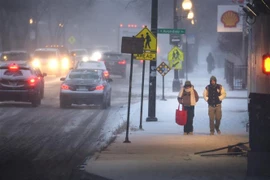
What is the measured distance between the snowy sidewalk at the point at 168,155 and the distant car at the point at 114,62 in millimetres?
25807

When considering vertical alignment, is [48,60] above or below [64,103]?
above

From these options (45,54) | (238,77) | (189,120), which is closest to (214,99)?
(189,120)

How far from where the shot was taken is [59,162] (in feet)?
45.3

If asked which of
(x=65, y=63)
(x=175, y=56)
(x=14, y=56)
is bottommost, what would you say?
(x=175, y=56)

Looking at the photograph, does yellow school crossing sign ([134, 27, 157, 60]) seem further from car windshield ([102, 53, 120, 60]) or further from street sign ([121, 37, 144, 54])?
car windshield ([102, 53, 120, 60])

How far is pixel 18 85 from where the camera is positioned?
2675 cm

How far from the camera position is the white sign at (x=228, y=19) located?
34844mm

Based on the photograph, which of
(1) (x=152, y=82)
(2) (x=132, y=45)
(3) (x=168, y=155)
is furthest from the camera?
(1) (x=152, y=82)

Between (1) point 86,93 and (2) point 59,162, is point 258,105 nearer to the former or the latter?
(2) point 59,162

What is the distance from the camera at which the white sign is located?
114ft

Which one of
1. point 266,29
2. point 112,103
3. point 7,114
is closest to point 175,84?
point 112,103

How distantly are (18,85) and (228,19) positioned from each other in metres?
12.5

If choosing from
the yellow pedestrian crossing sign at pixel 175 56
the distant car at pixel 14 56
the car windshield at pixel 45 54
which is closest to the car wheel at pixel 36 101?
the yellow pedestrian crossing sign at pixel 175 56

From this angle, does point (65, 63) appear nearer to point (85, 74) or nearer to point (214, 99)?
point (85, 74)
